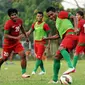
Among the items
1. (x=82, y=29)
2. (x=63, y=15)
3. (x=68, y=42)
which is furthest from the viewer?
(x=82, y=29)

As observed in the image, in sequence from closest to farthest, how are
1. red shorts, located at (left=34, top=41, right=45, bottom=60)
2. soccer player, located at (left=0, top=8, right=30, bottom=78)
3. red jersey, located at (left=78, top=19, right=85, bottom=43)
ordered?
soccer player, located at (left=0, top=8, right=30, bottom=78) < red jersey, located at (left=78, top=19, right=85, bottom=43) < red shorts, located at (left=34, top=41, right=45, bottom=60)

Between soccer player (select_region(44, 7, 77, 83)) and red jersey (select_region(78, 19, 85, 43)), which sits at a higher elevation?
soccer player (select_region(44, 7, 77, 83))

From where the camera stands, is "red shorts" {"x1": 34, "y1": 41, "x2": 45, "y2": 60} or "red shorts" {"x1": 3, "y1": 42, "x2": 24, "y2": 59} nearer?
"red shorts" {"x1": 3, "y1": 42, "x2": 24, "y2": 59}

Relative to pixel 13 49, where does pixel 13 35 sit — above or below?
above

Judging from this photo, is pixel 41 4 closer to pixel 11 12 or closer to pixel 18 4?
pixel 18 4

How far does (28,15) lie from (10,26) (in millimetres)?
43732

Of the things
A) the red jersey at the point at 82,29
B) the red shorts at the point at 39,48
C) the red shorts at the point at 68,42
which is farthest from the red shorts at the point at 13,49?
the red shorts at the point at 39,48

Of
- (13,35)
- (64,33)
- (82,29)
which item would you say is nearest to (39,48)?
(82,29)

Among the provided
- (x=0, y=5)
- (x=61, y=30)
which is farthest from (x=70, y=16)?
(x=0, y=5)

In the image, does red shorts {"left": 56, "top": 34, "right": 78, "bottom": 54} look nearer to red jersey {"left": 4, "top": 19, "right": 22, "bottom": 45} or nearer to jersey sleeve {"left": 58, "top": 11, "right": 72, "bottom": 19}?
jersey sleeve {"left": 58, "top": 11, "right": 72, "bottom": 19}

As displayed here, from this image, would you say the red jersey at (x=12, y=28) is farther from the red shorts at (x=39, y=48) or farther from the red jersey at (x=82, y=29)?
the red shorts at (x=39, y=48)

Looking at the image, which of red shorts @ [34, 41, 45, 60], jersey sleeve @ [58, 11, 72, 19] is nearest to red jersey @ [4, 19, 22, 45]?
jersey sleeve @ [58, 11, 72, 19]

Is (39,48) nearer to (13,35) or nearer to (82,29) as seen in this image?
(82,29)

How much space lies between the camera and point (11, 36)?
12.8 metres
